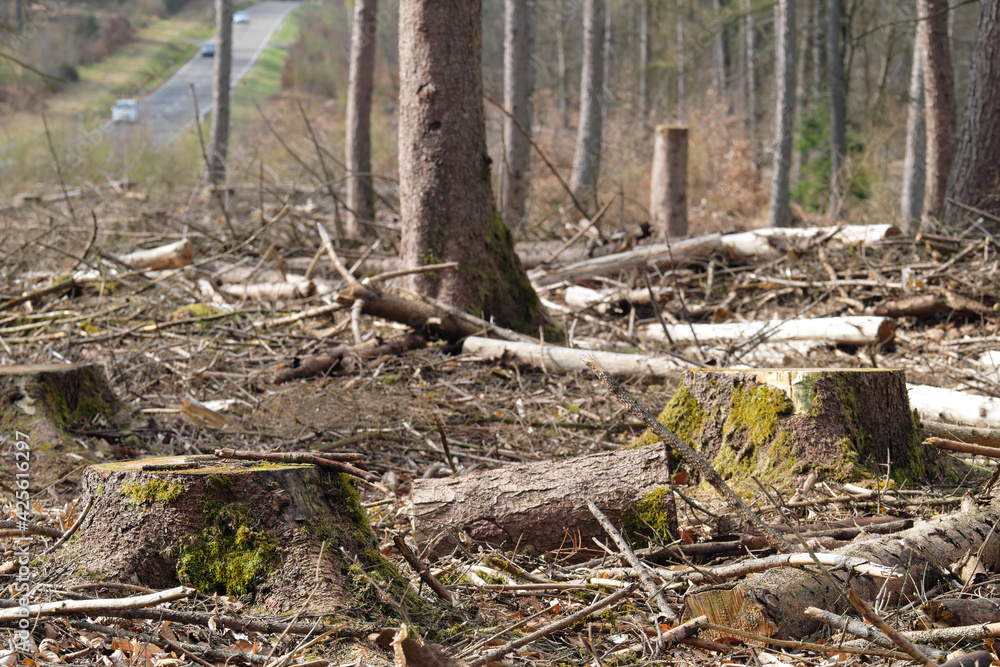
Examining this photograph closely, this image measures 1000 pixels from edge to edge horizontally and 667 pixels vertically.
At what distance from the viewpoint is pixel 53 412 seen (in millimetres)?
4258

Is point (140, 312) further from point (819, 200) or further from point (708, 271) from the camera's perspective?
point (819, 200)

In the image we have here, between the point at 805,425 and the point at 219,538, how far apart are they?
243cm

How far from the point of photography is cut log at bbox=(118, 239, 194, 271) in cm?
855

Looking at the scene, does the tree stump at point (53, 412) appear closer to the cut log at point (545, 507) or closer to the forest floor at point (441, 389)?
the forest floor at point (441, 389)

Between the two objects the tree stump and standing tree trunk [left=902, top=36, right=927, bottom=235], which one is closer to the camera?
the tree stump

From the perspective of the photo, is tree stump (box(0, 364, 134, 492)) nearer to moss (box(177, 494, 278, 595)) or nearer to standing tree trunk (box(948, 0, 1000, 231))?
moss (box(177, 494, 278, 595))

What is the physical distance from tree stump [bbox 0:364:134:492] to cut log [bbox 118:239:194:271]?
4.13m

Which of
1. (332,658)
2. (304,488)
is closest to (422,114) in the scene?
(304,488)

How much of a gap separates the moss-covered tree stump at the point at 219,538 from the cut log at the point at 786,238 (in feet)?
21.3

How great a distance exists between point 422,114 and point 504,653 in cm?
468

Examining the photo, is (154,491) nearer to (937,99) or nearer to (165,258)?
(165,258)

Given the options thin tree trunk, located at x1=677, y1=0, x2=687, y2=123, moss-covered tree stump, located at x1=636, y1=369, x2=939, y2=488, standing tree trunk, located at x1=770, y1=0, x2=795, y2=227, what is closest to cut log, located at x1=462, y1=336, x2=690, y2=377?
moss-covered tree stump, located at x1=636, y1=369, x2=939, y2=488

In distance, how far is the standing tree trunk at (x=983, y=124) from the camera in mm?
8344

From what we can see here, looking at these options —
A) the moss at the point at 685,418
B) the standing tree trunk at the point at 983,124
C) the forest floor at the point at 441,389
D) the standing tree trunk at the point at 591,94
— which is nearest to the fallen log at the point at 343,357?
the forest floor at the point at 441,389
